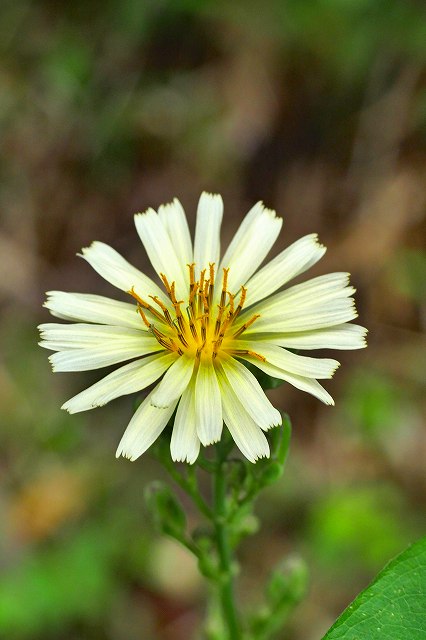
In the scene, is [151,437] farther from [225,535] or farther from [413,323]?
[413,323]

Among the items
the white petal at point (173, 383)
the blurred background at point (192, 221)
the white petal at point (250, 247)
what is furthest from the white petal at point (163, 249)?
the blurred background at point (192, 221)

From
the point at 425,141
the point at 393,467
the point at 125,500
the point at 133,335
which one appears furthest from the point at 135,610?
the point at 425,141

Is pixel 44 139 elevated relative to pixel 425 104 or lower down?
elevated

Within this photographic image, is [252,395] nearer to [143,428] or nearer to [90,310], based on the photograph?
[143,428]

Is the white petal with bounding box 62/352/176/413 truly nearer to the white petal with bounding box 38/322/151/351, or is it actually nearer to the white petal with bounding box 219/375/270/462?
the white petal with bounding box 38/322/151/351

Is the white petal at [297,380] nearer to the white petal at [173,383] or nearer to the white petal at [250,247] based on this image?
the white petal at [173,383]

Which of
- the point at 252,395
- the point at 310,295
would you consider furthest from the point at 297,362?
the point at 310,295
